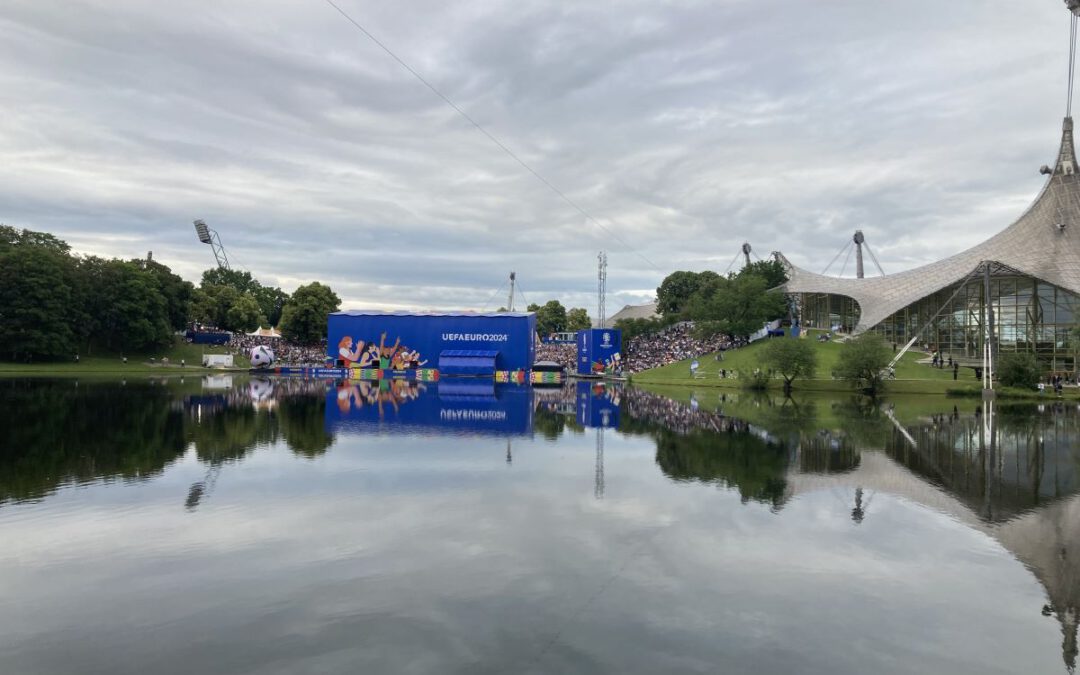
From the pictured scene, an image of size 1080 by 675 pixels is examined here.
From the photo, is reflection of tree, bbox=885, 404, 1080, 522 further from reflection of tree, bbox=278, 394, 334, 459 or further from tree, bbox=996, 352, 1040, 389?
reflection of tree, bbox=278, 394, 334, 459

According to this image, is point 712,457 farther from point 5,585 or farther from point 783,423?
point 5,585

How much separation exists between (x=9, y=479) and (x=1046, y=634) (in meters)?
18.9

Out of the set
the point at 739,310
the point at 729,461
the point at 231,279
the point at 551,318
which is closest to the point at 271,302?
the point at 231,279

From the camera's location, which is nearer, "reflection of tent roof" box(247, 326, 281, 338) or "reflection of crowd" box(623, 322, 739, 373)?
"reflection of crowd" box(623, 322, 739, 373)

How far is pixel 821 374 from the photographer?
5362cm

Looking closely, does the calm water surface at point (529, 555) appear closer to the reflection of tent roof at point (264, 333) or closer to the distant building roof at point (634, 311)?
the reflection of tent roof at point (264, 333)

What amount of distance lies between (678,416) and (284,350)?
221 feet

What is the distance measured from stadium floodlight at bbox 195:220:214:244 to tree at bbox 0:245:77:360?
61.9m

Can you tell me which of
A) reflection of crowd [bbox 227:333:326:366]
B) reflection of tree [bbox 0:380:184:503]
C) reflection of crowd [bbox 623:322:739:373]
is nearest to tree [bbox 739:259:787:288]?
reflection of crowd [bbox 623:322:739:373]

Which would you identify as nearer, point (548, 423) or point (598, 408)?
point (548, 423)

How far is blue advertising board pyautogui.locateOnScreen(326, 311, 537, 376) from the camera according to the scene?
238 ft

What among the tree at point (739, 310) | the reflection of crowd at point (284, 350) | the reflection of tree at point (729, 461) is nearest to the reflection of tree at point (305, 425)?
the reflection of tree at point (729, 461)

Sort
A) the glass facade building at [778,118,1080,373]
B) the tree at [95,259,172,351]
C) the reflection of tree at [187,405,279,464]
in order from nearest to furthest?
the reflection of tree at [187,405,279,464]
the glass facade building at [778,118,1080,373]
the tree at [95,259,172,351]

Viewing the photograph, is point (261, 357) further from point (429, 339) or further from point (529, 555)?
point (529, 555)
